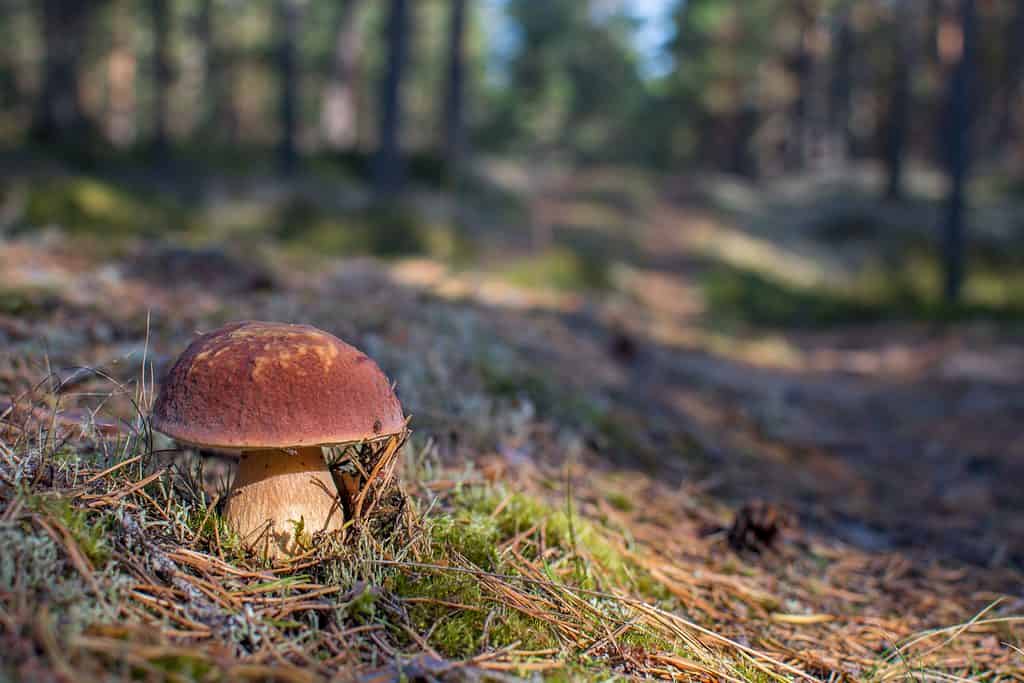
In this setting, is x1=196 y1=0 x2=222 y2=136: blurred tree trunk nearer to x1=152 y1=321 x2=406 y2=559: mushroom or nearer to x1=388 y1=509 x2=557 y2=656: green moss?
x1=152 y1=321 x2=406 y2=559: mushroom

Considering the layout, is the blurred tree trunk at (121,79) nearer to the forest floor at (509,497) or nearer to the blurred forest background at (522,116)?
the blurred forest background at (522,116)

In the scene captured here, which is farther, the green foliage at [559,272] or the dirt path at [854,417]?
the green foliage at [559,272]

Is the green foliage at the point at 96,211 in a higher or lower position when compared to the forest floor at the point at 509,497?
higher

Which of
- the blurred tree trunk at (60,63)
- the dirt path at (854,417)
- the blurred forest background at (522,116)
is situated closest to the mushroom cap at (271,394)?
the dirt path at (854,417)

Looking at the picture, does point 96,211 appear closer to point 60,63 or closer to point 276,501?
point 276,501

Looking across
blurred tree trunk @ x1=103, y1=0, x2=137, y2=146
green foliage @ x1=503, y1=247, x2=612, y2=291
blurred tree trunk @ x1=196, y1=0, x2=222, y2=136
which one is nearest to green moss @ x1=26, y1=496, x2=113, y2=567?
green foliage @ x1=503, y1=247, x2=612, y2=291

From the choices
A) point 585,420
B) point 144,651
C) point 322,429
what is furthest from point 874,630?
point 144,651

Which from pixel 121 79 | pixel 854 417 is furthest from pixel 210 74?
pixel 854 417
